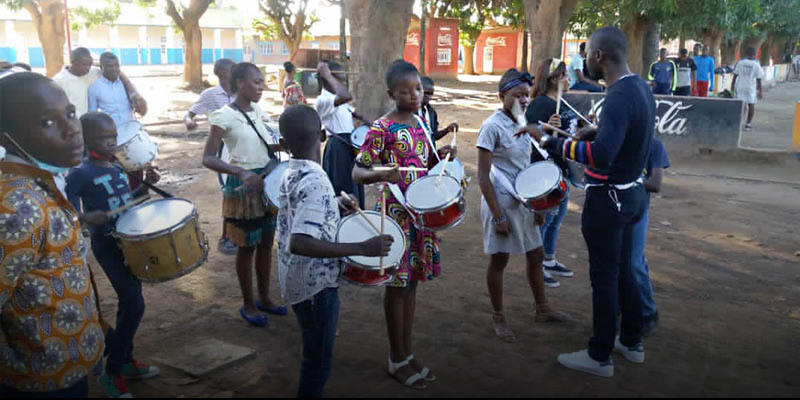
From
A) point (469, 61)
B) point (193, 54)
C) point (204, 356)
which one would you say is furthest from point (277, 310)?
point (469, 61)

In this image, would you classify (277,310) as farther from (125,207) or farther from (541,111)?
(541,111)

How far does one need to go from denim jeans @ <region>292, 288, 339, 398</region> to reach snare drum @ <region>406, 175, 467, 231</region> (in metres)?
0.75

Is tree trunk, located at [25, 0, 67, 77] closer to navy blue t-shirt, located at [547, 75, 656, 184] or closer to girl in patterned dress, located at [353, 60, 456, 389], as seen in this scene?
girl in patterned dress, located at [353, 60, 456, 389]

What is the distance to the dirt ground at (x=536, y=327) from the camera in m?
3.49

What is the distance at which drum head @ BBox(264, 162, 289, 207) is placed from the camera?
397 cm

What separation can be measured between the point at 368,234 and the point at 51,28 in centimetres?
1787

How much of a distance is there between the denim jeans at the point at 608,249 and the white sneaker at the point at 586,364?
0.04m

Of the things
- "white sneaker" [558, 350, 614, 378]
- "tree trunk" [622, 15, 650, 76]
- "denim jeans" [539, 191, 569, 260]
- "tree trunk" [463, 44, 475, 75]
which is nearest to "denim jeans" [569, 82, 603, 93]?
"denim jeans" [539, 191, 569, 260]

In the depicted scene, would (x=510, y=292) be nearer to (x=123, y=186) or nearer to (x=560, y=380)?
(x=560, y=380)

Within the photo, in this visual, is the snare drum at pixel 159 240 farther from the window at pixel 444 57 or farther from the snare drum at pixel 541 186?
the window at pixel 444 57

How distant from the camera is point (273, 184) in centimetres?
404

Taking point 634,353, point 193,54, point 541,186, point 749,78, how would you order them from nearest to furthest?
point 634,353 < point 541,186 < point 749,78 < point 193,54

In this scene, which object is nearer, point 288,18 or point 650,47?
point 650,47

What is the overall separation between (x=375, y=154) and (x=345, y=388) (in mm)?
1339
